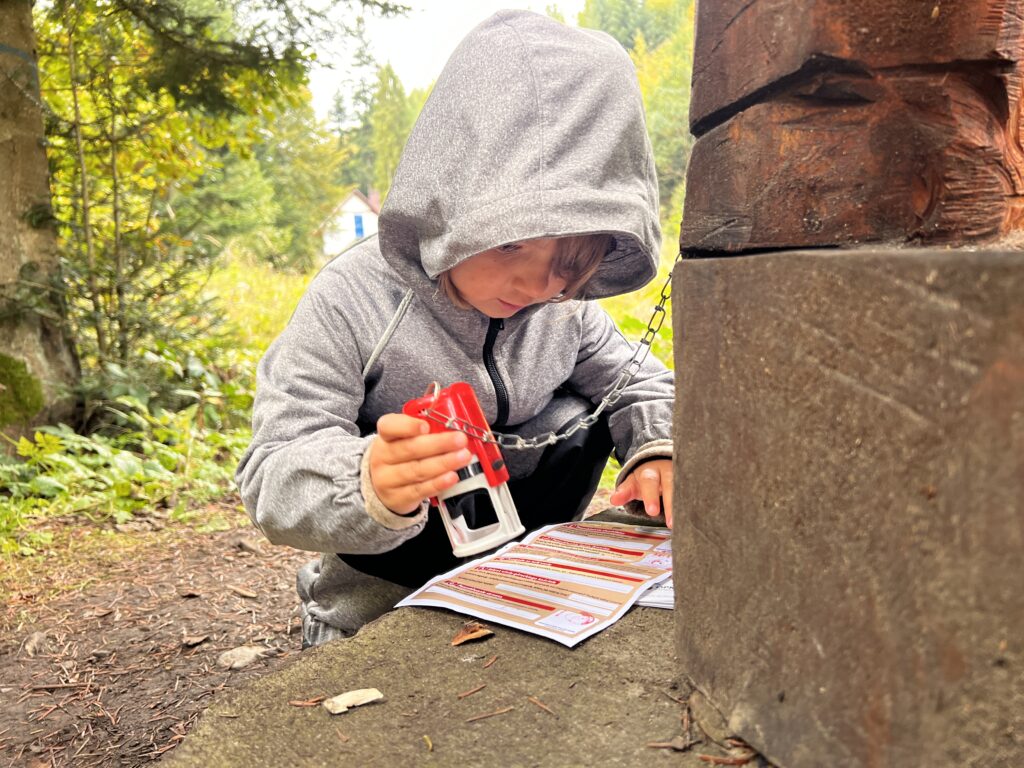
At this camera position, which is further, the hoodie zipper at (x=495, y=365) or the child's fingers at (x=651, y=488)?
the hoodie zipper at (x=495, y=365)

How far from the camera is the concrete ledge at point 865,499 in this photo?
2.02ft

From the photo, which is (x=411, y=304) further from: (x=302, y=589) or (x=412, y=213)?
(x=302, y=589)

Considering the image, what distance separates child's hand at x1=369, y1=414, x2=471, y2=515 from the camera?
115 centimetres

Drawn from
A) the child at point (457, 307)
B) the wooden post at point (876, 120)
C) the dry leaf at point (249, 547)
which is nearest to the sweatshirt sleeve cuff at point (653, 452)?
the child at point (457, 307)

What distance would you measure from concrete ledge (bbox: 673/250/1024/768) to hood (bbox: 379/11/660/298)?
47cm

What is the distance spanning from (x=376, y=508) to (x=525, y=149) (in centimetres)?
64

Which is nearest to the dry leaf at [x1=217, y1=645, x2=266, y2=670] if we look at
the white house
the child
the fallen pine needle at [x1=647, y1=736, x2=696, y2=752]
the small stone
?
the child

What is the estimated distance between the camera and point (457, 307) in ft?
5.64

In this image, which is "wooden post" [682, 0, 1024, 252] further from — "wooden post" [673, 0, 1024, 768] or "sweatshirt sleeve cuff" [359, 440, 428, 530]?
"sweatshirt sleeve cuff" [359, 440, 428, 530]

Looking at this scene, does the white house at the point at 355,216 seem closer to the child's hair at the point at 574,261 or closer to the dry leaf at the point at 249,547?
the dry leaf at the point at 249,547

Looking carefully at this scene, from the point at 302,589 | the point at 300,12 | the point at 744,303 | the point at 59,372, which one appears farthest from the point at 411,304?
the point at 300,12

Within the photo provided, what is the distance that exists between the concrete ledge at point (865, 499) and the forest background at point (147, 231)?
2.25 metres

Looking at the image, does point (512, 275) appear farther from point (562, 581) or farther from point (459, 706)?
point (459, 706)

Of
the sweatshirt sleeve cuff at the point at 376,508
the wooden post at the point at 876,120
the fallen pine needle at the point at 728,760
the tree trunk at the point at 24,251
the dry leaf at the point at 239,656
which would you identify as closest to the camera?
the wooden post at the point at 876,120
